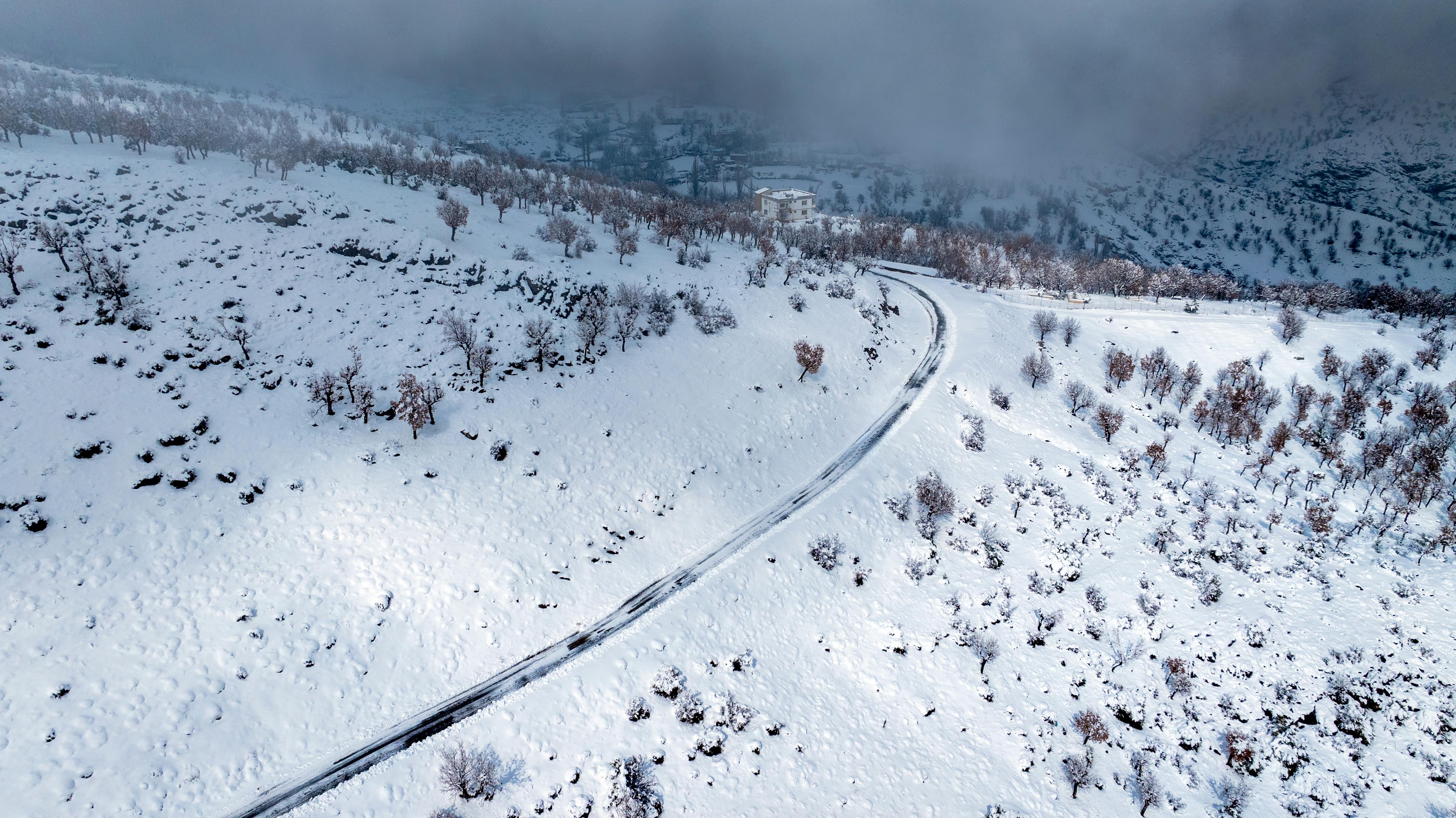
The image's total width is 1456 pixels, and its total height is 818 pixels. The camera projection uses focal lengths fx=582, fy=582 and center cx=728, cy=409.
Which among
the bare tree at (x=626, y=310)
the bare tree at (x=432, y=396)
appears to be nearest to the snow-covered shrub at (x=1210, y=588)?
the bare tree at (x=626, y=310)

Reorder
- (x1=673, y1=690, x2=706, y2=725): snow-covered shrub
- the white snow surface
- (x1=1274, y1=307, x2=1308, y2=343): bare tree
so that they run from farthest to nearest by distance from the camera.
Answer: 1. (x1=1274, y1=307, x2=1308, y2=343): bare tree
2. (x1=673, y1=690, x2=706, y2=725): snow-covered shrub
3. the white snow surface

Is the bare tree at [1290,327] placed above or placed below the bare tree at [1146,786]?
above

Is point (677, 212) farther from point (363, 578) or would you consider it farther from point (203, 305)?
point (363, 578)

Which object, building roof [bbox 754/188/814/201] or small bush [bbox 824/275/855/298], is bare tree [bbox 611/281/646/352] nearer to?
small bush [bbox 824/275/855/298]

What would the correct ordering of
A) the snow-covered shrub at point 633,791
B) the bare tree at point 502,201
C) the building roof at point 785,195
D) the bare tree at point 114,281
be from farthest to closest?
the building roof at point 785,195, the bare tree at point 502,201, the bare tree at point 114,281, the snow-covered shrub at point 633,791

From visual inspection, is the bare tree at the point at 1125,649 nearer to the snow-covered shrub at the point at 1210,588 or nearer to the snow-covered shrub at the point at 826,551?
the snow-covered shrub at the point at 1210,588

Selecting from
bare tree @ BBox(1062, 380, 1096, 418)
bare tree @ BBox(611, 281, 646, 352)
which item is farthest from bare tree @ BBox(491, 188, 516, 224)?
bare tree @ BBox(1062, 380, 1096, 418)
